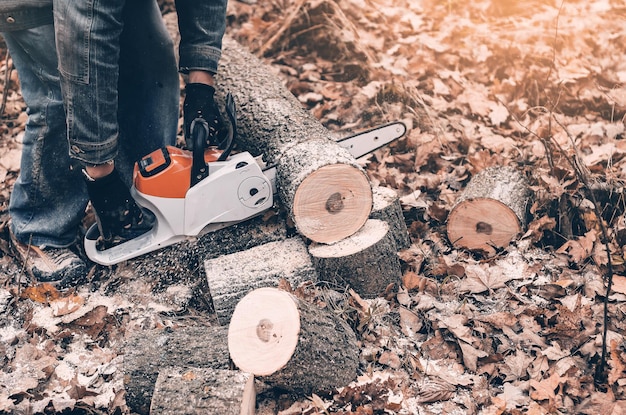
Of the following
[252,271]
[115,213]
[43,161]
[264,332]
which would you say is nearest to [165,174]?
[115,213]

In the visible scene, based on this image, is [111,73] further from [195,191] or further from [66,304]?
[66,304]

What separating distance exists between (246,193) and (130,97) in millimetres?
964

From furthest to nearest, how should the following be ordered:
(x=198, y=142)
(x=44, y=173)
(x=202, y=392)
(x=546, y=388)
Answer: (x=44, y=173) < (x=198, y=142) < (x=546, y=388) < (x=202, y=392)

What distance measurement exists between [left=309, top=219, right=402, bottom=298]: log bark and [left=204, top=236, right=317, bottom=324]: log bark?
0.07 meters

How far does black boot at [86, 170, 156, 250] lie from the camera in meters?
2.87

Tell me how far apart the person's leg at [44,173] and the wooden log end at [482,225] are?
1986 mm

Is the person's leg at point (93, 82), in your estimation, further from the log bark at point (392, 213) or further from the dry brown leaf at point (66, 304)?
the log bark at point (392, 213)

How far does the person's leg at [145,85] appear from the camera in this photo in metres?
3.17

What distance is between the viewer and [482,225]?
3.13 m

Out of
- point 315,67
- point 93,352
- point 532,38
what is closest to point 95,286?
point 93,352

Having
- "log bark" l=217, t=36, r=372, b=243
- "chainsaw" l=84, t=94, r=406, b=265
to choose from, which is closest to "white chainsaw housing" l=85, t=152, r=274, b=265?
"chainsaw" l=84, t=94, r=406, b=265

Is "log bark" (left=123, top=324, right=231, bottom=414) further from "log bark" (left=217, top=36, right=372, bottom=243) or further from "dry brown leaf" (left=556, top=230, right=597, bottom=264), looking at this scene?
"dry brown leaf" (left=556, top=230, right=597, bottom=264)

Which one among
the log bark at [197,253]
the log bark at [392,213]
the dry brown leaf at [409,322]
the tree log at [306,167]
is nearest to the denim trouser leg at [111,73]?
the tree log at [306,167]

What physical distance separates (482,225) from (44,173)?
7.45 ft
